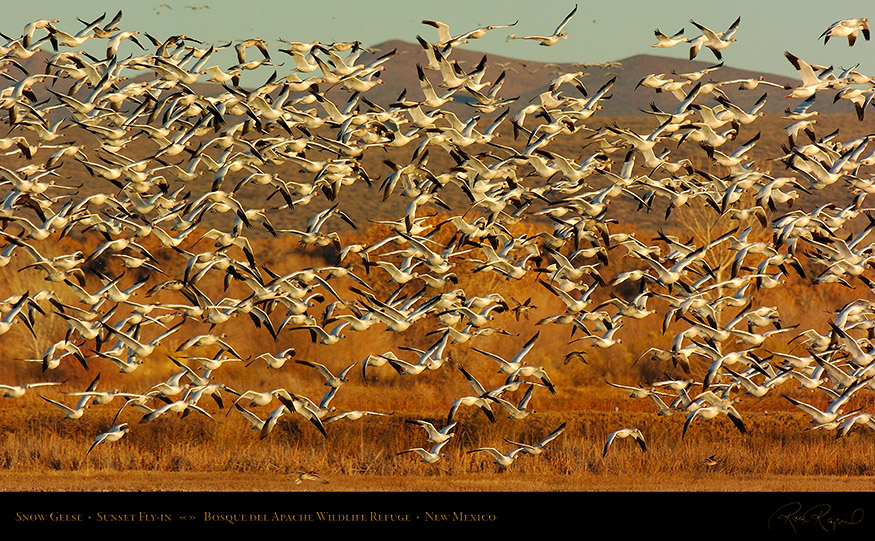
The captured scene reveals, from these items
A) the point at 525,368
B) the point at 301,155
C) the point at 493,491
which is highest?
the point at 301,155

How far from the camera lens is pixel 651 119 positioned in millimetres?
99625

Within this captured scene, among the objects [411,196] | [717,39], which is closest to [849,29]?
[717,39]

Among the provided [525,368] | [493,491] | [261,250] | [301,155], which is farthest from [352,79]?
[261,250]

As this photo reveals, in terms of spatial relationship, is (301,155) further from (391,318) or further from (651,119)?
(651,119)

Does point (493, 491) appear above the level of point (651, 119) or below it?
below

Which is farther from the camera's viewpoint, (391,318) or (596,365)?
(596,365)

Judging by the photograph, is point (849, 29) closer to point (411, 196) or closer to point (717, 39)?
point (717, 39)

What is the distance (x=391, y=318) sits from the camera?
28.6 m

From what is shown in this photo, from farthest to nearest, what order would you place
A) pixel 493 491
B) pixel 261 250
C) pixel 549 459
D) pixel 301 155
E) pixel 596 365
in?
pixel 261 250
pixel 596 365
pixel 301 155
pixel 549 459
pixel 493 491

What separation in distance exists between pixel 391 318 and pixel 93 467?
799 cm

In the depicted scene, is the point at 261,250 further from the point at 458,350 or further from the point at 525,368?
the point at 525,368

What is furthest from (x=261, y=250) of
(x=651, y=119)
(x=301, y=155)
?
(x=651, y=119)
